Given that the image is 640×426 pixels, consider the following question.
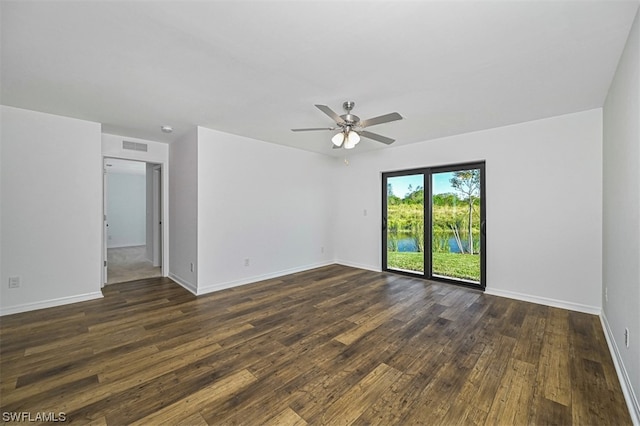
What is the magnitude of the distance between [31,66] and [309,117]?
8.55 ft

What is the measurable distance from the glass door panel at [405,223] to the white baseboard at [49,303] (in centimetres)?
486

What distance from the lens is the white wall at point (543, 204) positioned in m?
3.13

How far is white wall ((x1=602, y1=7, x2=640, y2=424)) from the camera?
64.2 inches

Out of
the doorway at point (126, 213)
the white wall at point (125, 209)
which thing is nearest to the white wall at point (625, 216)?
the doorway at point (126, 213)

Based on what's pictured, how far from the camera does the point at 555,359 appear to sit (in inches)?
85.7

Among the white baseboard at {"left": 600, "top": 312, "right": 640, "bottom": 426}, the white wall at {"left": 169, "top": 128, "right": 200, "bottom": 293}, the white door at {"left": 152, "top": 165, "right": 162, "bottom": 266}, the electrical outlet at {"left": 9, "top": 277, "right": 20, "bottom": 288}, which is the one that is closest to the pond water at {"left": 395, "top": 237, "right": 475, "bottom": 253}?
the white baseboard at {"left": 600, "top": 312, "right": 640, "bottom": 426}

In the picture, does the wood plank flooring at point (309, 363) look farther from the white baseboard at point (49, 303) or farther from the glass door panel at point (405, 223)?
the glass door panel at point (405, 223)

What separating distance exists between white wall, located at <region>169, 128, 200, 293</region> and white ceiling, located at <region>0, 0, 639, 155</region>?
34.5 inches

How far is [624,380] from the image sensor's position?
1821 millimetres

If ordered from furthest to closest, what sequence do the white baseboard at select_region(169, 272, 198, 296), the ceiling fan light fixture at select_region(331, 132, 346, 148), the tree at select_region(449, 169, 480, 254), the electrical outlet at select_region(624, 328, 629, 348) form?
the tree at select_region(449, 169, 480, 254)
the white baseboard at select_region(169, 272, 198, 296)
the ceiling fan light fixture at select_region(331, 132, 346, 148)
the electrical outlet at select_region(624, 328, 629, 348)

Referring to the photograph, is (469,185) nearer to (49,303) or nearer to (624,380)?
(624,380)

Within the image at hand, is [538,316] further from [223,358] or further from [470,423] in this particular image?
[223,358]

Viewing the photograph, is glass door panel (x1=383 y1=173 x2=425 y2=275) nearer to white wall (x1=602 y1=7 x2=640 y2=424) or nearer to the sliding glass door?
the sliding glass door

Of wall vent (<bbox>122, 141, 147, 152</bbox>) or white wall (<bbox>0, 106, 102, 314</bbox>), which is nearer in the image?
white wall (<bbox>0, 106, 102, 314</bbox>)
